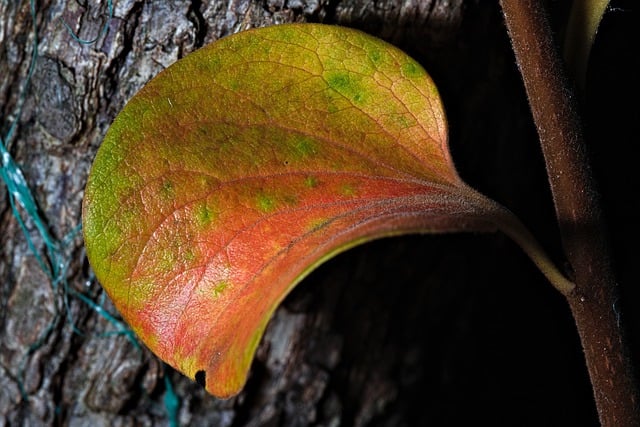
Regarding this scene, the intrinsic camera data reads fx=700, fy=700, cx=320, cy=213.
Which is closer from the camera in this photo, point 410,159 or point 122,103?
point 410,159

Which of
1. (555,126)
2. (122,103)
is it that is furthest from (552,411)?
(122,103)

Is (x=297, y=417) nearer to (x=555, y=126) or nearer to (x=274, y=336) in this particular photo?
(x=274, y=336)

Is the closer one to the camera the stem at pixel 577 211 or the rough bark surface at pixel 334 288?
the stem at pixel 577 211

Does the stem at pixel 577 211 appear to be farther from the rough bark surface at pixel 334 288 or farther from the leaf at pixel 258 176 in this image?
the rough bark surface at pixel 334 288

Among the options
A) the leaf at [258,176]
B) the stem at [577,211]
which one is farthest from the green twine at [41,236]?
the stem at [577,211]

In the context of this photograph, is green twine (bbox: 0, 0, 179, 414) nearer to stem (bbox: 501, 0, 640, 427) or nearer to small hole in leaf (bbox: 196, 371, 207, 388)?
small hole in leaf (bbox: 196, 371, 207, 388)

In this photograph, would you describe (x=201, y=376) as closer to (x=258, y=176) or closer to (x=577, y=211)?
(x=258, y=176)
